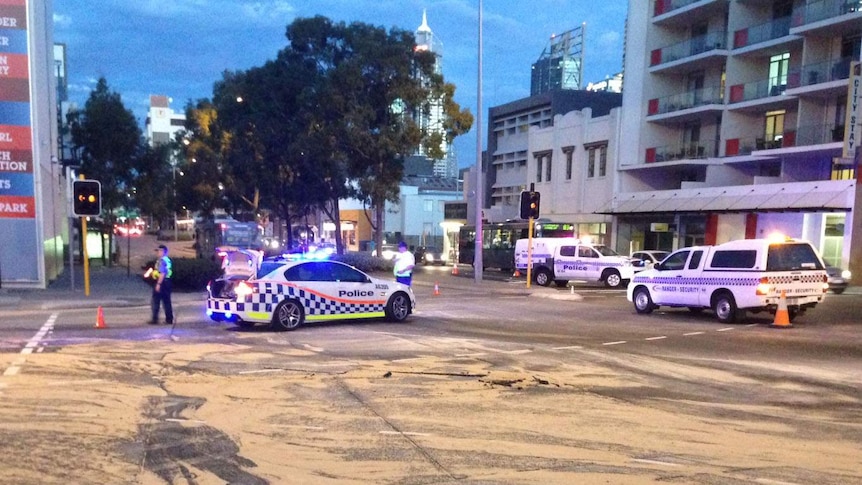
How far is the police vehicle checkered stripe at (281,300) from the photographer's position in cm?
1314

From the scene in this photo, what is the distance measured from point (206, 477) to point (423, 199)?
197ft

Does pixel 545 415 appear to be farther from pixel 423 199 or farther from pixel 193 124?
pixel 423 199

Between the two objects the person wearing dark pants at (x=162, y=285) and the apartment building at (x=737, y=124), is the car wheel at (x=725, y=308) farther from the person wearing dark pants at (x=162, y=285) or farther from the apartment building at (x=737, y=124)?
the apartment building at (x=737, y=124)

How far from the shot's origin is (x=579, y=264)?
87.7ft

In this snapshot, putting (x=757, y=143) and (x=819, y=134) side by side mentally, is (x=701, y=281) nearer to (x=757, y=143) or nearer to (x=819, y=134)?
(x=819, y=134)

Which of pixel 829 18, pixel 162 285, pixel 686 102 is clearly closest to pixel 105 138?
pixel 162 285

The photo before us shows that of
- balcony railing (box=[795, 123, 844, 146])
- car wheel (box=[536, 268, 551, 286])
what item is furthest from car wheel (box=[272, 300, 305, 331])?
balcony railing (box=[795, 123, 844, 146])

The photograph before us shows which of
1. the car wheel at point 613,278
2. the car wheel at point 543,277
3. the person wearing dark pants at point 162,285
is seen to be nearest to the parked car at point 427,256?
the car wheel at point 543,277

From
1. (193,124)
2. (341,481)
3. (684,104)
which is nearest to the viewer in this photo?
(341,481)

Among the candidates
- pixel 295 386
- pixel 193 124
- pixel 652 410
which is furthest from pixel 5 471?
pixel 193 124

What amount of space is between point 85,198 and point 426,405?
15228 millimetres

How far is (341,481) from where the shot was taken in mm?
5102

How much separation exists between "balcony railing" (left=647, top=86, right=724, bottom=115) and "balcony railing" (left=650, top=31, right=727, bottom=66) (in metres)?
2.14

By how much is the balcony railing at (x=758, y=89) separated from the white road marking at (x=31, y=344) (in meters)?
32.9
